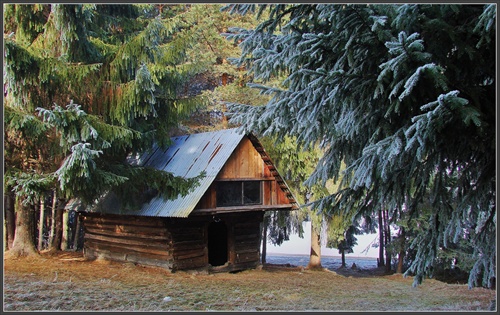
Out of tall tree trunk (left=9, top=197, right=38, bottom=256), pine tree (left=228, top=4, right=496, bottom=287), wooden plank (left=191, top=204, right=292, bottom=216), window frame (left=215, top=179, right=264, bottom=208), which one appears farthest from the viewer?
tall tree trunk (left=9, top=197, right=38, bottom=256)

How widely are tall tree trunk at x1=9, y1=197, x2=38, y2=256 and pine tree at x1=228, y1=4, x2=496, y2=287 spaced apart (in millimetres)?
10600

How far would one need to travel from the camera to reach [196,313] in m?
8.55

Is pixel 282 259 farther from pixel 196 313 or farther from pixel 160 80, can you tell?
pixel 196 313

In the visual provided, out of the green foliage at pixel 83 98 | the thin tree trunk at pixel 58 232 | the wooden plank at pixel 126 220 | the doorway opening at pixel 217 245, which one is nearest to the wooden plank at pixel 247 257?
the doorway opening at pixel 217 245

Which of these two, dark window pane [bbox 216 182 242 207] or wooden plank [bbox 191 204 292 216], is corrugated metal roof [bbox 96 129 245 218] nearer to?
wooden plank [bbox 191 204 292 216]

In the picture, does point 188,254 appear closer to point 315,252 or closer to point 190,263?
point 190,263

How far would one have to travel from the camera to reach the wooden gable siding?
13.3 metres

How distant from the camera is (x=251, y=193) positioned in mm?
14523

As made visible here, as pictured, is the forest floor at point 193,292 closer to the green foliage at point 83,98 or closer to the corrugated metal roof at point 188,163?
the corrugated metal roof at point 188,163

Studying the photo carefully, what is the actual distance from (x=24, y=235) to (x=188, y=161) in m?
5.89

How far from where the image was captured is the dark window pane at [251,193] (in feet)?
47.1

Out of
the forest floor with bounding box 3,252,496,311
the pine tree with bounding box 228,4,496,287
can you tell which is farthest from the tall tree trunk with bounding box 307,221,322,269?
the pine tree with bounding box 228,4,496,287

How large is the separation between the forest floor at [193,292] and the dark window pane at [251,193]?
8.01 ft

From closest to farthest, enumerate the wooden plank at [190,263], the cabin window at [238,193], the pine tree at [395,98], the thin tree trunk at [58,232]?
the pine tree at [395,98] → the wooden plank at [190,263] → the cabin window at [238,193] → the thin tree trunk at [58,232]
